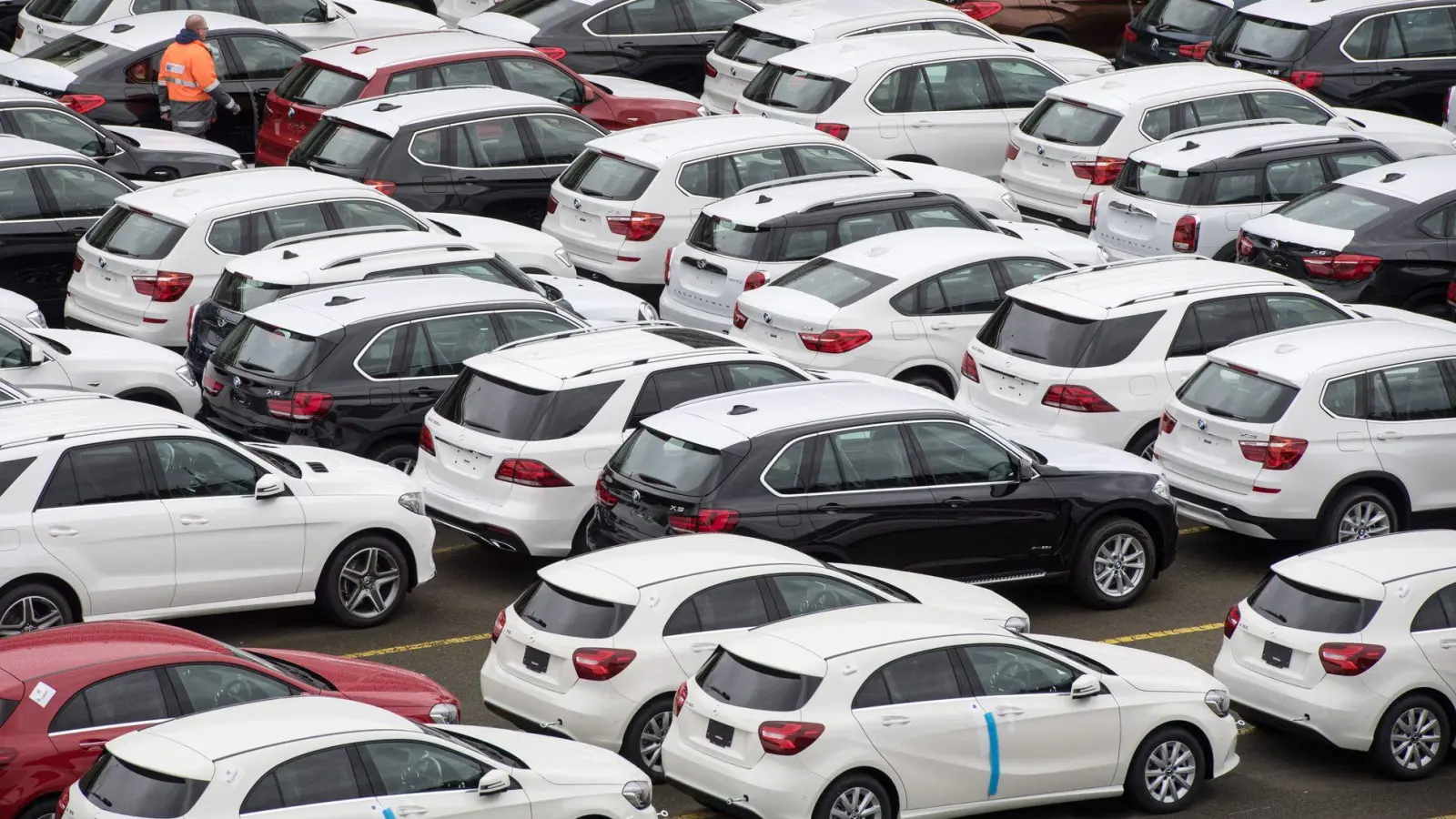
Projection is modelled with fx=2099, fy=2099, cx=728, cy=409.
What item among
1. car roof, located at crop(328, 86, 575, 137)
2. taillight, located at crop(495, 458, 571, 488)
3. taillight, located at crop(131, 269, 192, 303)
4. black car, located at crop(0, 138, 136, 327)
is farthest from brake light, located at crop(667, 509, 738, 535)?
car roof, located at crop(328, 86, 575, 137)

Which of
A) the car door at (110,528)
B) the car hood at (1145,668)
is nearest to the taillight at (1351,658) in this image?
the car hood at (1145,668)

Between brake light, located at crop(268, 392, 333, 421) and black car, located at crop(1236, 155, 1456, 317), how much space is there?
8667 mm

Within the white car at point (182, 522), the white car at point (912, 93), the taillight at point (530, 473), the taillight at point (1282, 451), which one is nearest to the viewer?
the white car at point (182, 522)

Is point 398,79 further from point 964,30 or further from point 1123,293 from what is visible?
point 1123,293

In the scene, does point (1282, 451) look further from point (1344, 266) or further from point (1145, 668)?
point (1344, 266)

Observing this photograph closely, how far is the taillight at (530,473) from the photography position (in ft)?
46.5

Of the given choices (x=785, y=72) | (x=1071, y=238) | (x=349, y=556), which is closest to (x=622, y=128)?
(x=785, y=72)

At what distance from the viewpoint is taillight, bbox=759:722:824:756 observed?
1041 centimetres

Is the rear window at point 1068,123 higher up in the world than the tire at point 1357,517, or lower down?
higher up

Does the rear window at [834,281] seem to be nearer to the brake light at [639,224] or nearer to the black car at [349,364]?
the brake light at [639,224]

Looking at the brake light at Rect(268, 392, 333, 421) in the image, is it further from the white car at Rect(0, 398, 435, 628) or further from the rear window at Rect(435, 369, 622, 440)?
the rear window at Rect(435, 369, 622, 440)

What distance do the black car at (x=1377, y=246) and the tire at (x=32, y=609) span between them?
11089 millimetres

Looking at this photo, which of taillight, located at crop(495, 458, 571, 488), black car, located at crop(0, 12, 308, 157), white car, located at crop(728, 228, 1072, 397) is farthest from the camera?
black car, located at crop(0, 12, 308, 157)

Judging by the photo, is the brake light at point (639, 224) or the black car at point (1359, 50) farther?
the black car at point (1359, 50)
